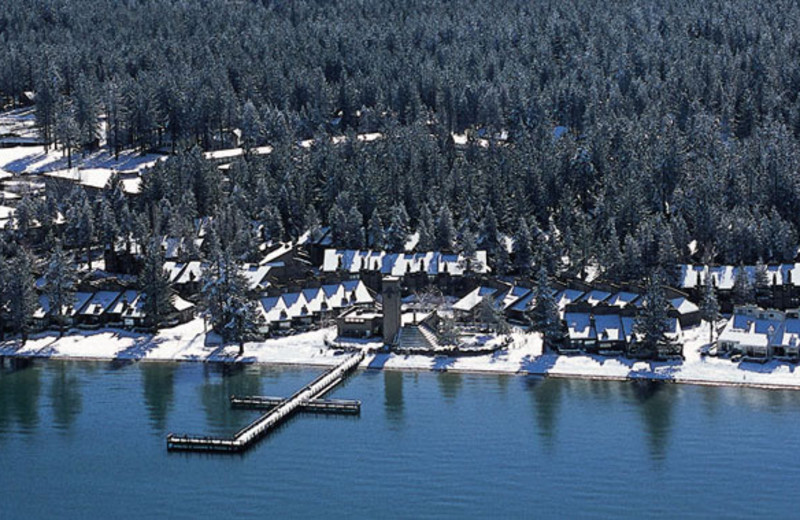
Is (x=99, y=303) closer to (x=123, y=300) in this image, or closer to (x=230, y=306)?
(x=123, y=300)

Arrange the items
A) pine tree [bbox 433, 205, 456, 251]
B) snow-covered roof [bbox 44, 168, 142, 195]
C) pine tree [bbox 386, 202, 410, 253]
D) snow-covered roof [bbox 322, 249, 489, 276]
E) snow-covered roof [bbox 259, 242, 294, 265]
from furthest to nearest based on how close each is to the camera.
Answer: snow-covered roof [bbox 44, 168, 142, 195], pine tree [bbox 386, 202, 410, 253], pine tree [bbox 433, 205, 456, 251], snow-covered roof [bbox 259, 242, 294, 265], snow-covered roof [bbox 322, 249, 489, 276]

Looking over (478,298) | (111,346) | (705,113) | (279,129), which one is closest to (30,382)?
(111,346)

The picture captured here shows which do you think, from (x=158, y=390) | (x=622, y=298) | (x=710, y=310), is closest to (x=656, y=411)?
(x=710, y=310)

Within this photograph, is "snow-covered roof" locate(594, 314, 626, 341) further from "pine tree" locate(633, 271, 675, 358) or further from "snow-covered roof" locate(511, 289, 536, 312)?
"snow-covered roof" locate(511, 289, 536, 312)

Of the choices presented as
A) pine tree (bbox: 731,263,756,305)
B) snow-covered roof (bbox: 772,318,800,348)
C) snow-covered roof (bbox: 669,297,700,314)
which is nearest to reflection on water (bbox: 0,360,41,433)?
snow-covered roof (bbox: 669,297,700,314)

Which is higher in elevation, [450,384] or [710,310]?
[710,310]

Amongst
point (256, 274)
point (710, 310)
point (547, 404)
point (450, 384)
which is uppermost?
point (256, 274)

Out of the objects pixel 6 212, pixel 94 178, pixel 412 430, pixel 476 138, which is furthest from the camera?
pixel 476 138

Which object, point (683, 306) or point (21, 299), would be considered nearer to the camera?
point (683, 306)
